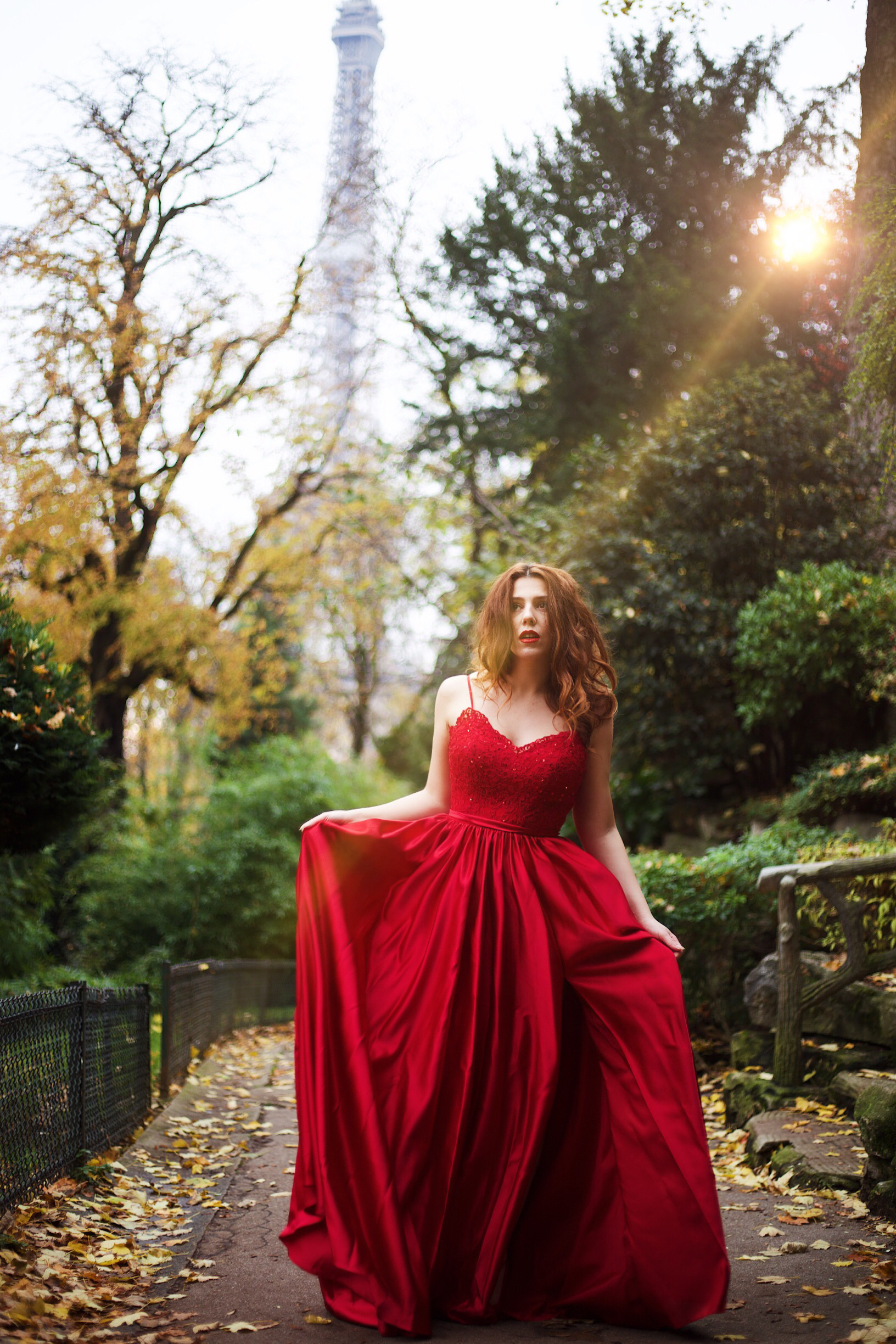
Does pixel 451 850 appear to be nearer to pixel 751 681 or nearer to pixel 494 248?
pixel 751 681

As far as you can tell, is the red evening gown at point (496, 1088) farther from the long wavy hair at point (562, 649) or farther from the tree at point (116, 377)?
the tree at point (116, 377)

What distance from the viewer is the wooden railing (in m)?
4.85

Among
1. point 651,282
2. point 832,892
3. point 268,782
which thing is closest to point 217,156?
point 651,282

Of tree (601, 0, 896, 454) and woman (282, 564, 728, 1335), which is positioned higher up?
tree (601, 0, 896, 454)

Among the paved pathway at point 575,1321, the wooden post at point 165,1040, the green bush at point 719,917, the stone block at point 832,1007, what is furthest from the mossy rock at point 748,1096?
the wooden post at point 165,1040

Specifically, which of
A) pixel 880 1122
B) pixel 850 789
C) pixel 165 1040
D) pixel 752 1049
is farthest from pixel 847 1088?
pixel 165 1040

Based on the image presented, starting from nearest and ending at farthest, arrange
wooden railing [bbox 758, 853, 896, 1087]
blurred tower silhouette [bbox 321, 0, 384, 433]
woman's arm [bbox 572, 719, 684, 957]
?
1. woman's arm [bbox 572, 719, 684, 957]
2. wooden railing [bbox 758, 853, 896, 1087]
3. blurred tower silhouette [bbox 321, 0, 384, 433]

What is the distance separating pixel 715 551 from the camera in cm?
981

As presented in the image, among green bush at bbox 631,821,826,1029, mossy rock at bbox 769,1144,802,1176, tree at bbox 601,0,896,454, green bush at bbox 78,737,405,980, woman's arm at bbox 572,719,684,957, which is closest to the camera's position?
woman's arm at bbox 572,719,684,957

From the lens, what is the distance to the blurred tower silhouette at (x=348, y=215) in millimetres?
13180

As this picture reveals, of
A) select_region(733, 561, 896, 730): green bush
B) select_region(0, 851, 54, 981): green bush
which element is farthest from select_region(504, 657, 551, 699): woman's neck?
select_region(733, 561, 896, 730): green bush

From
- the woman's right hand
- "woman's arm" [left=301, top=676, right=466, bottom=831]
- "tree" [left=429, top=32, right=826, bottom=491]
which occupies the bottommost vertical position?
the woman's right hand

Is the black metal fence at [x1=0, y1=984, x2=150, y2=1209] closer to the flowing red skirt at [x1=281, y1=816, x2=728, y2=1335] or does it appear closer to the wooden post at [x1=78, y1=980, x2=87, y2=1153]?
the wooden post at [x1=78, y1=980, x2=87, y2=1153]

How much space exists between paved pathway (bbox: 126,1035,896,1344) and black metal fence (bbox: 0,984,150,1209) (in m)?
0.59
